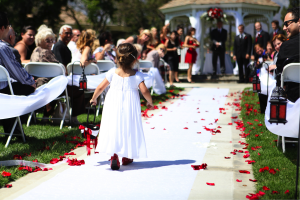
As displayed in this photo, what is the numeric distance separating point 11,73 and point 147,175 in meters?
2.69

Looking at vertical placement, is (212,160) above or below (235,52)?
below

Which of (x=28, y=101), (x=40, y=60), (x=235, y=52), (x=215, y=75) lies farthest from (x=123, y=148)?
(x=215, y=75)

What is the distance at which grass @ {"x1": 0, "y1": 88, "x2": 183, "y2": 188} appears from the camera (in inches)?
161

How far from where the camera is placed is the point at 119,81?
4.29m

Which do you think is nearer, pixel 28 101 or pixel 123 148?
pixel 123 148

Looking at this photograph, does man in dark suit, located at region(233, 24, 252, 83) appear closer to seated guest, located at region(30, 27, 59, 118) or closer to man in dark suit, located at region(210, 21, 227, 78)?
man in dark suit, located at region(210, 21, 227, 78)

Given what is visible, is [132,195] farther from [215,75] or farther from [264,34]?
[215,75]

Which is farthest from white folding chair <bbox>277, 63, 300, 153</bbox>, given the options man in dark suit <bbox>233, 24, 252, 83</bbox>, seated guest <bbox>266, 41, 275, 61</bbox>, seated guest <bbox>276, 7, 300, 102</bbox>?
man in dark suit <bbox>233, 24, 252, 83</bbox>

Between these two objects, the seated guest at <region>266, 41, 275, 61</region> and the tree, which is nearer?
the seated guest at <region>266, 41, 275, 61</region>

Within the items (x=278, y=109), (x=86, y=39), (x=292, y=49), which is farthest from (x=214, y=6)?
(x=278, y=109)

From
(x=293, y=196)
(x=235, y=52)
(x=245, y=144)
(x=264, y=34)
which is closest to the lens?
(x=293, y=196)

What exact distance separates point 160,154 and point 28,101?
2.06 m

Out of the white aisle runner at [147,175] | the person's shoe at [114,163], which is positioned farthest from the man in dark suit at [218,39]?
the person's shoe at [114,163]

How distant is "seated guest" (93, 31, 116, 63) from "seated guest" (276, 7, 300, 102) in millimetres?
4969
